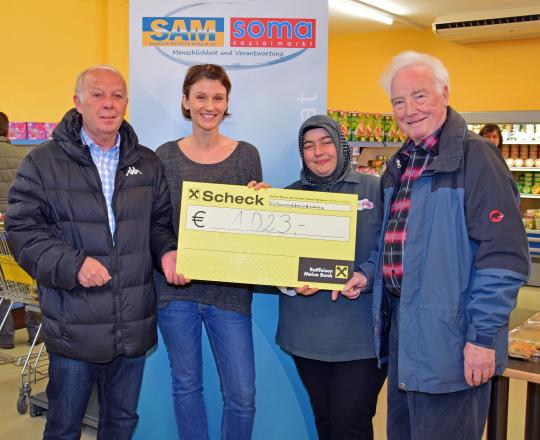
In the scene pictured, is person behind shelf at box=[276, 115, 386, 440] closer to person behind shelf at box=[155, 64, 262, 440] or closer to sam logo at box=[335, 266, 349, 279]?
sam logo at box=[335, 266, 349, 279]

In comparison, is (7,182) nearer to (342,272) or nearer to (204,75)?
(204,75)

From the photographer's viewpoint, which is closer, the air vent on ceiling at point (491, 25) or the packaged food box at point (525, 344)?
the packaged food box at point (525, 344)

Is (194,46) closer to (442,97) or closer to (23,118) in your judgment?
(442,97)

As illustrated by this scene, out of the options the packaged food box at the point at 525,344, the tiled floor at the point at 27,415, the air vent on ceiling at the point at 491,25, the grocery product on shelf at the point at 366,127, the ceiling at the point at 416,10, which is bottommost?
the tiled floor at the point at 27,415

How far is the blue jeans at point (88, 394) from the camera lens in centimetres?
248

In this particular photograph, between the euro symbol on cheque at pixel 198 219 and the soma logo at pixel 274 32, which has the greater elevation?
the soma logo at pixel 274 32

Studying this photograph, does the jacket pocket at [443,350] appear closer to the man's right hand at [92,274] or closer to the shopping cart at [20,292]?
the man's right hand at [92,274]

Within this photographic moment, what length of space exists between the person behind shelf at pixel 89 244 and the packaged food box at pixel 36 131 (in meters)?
4.65

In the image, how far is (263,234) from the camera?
2.63 meters

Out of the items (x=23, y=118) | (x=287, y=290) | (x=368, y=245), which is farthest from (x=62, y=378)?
(x=23, y=118)

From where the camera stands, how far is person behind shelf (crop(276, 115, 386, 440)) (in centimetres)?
259

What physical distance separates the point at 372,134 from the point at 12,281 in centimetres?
391

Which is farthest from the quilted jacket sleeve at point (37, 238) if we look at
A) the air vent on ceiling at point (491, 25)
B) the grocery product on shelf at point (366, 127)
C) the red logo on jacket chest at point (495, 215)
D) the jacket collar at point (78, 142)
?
the air vent on ceiling at point (491, 25)

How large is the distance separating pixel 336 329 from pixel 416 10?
→ 881 centimetres
